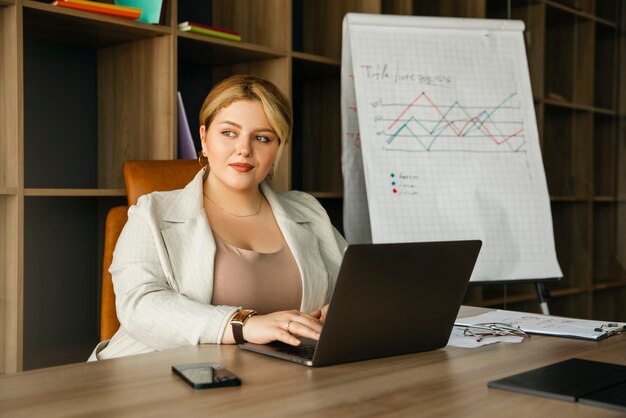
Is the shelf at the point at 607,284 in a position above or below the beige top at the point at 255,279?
below

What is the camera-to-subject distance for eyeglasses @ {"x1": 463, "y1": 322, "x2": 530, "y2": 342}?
4.94ft

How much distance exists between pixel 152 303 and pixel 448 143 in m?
1.52

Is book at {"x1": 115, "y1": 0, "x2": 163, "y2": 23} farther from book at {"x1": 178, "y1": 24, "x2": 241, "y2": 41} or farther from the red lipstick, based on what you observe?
the red lipstick

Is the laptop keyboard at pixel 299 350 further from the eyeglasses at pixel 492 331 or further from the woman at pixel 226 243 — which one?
the eyeglasses at pixel 492 331

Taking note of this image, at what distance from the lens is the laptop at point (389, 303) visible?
46.5 inches

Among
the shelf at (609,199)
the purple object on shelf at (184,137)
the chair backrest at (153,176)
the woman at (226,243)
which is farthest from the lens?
the shelf at (609,199)

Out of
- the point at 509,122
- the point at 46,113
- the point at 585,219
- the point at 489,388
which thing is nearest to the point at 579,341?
the point at 489,388

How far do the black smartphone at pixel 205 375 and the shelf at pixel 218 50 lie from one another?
154 cm

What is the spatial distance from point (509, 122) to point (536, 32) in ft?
3.03

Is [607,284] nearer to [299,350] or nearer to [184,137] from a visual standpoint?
[184,137]

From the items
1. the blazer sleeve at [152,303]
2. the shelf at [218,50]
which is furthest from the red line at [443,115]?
the blazer sleeve at [152,303]

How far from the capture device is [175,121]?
2.40 meters

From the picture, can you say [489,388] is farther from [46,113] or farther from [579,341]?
[46,113]

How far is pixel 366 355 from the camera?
1258mm
